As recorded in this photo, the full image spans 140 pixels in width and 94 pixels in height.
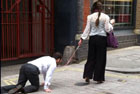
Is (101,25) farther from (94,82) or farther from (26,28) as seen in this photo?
(26,28)

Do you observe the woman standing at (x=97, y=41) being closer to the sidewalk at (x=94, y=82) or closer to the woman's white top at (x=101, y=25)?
the woman's white top at (x=101, y=25)

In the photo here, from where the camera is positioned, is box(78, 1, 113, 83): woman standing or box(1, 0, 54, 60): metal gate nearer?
box(78, 1, 113, 83): woman standing

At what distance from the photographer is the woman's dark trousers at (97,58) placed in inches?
247

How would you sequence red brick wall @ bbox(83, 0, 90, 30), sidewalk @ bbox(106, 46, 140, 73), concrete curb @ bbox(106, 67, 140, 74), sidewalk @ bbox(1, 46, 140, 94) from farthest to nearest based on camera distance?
1. red brick wall @ bbox(83, 0, 90, 30)
2. sidewalk @ bbox(106, 46, 140, 73)
3. concrete curb @ bbox(106, 67, 140, 74)
4. sidewalk @ bbox(1, 46, 140, 94)

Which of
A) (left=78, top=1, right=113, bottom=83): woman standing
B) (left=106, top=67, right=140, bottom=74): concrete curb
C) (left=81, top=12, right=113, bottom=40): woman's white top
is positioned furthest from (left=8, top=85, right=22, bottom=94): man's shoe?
(left=106, top=67, right=140, bottom=74): concrete curb

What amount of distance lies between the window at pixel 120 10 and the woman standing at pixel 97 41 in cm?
447

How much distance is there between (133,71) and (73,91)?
2381mm

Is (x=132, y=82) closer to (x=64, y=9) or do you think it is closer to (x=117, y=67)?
(x=117, y=67)

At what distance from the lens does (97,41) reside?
6.25 m

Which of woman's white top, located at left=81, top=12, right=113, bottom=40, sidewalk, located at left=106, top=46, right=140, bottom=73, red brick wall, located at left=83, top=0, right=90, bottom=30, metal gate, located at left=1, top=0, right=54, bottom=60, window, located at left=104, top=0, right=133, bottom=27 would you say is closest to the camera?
woman's white top, located at left=81, top=12, right=113, bottom=40

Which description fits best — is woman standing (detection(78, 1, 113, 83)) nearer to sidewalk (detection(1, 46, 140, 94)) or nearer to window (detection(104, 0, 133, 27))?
sidewalk (detection(1, 46, 140, 94))

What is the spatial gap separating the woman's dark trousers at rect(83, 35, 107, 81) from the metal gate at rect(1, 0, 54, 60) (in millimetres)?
2830

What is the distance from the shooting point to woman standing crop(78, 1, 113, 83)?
6.22m

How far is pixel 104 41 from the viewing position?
629 cm
